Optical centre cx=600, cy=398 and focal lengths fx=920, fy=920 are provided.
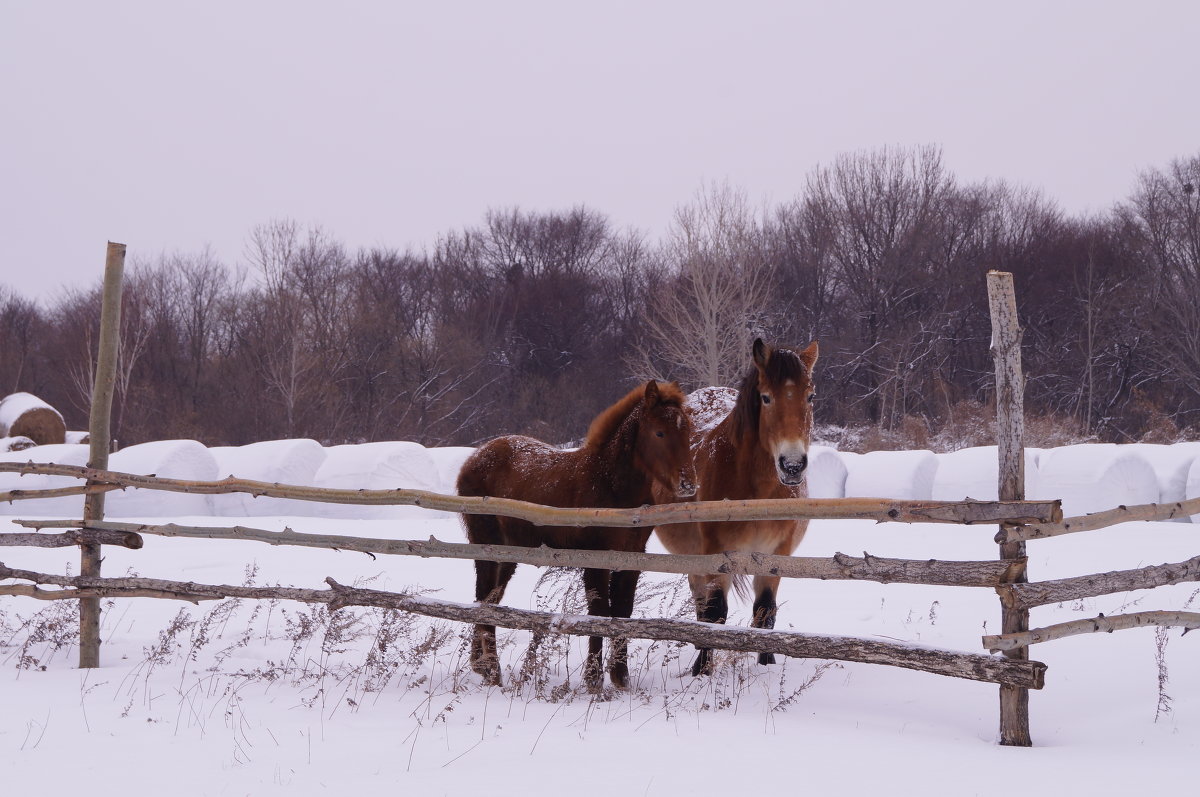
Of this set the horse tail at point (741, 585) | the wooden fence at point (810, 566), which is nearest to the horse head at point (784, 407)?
the wooden fence at point (810, 566)

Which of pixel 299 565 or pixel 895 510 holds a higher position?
pixel 895 510

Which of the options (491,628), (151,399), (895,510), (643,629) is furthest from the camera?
(151,399)

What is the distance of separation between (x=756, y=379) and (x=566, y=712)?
7.72ft

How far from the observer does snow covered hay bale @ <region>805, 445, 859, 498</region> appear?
14062mm

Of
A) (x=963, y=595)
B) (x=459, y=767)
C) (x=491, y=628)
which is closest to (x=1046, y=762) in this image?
(x=459, y=767)

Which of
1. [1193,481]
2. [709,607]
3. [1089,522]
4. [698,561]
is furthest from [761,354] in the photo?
[1193,481]

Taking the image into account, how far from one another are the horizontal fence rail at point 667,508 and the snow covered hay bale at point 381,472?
7.54m

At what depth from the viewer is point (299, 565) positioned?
31.9ft

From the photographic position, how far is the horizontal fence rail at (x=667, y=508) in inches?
160

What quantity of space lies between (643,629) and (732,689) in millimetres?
705

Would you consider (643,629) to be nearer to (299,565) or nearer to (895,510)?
(895,510)

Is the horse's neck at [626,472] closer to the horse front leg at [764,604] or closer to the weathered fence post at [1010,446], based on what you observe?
the horse front leg at [764,604]

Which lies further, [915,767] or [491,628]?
[491,628]

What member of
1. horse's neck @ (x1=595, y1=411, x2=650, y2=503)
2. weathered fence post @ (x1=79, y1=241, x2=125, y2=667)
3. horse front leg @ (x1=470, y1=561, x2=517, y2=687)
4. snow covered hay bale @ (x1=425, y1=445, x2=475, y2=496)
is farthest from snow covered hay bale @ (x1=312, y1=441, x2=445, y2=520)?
horse's neck @ (x1=595, y1=411, x2=650, y2=503)
